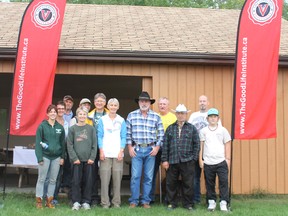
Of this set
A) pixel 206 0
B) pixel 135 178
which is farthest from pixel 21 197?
pixel 206 0

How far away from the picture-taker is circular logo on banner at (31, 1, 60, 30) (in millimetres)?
7371

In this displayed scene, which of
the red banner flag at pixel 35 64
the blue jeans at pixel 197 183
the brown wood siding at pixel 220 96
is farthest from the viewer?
the brown wood siding at pixel 220 96

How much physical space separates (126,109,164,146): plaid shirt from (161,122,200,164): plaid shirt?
0.21m

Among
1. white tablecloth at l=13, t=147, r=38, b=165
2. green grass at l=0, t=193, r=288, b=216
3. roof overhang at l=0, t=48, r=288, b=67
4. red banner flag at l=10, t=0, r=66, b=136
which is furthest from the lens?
white tablecloth at l=13, t=147, r=38, b=165

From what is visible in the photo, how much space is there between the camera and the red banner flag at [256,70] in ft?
22.3

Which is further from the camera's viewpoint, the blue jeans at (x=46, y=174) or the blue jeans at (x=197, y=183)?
the blue jeans at (x=197, y=183)

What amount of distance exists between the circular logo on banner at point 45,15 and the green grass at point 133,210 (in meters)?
3.25

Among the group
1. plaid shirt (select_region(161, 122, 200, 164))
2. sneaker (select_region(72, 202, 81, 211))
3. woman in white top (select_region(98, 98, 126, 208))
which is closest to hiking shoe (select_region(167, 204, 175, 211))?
plaid shirt (select_region(161, 122, 200, 164))

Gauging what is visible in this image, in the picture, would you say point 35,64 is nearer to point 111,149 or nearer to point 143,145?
point 111,149

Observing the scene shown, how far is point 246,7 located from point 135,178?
3.56 meters

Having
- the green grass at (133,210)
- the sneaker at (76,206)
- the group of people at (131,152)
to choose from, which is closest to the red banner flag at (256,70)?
the group of people at (131,152)

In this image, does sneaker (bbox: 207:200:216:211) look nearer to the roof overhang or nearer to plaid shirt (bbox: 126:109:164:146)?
plaid shirt (bbox: 126:109:164:146)

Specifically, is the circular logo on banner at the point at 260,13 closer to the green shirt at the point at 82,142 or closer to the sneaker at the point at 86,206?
the green shirt at the point at 82,142

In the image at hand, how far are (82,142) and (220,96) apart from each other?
341 cm
